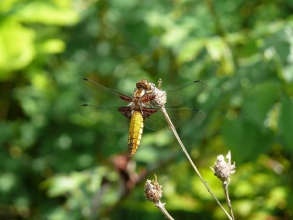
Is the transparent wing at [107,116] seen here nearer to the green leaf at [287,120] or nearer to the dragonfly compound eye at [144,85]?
the dragonfly compound eye at [144,85]

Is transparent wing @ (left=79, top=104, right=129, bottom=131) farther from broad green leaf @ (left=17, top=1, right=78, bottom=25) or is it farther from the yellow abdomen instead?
broad green leaf @ (left=17, top=1, right=78, bottom=25)

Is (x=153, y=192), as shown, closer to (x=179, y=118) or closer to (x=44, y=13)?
(x=179, y=118)

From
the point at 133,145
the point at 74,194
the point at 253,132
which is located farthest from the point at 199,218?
the point at 133,145

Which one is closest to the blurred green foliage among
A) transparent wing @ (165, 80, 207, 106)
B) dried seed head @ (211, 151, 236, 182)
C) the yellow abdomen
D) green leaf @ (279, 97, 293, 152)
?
green leaf @ (279, 97, 293, 152)

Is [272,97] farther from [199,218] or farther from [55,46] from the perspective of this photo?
[55,46]

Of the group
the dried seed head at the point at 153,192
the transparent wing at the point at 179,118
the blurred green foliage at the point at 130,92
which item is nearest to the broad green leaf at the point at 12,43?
the blurred green foliage at the point at 130,92

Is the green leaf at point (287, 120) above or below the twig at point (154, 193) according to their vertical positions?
above
